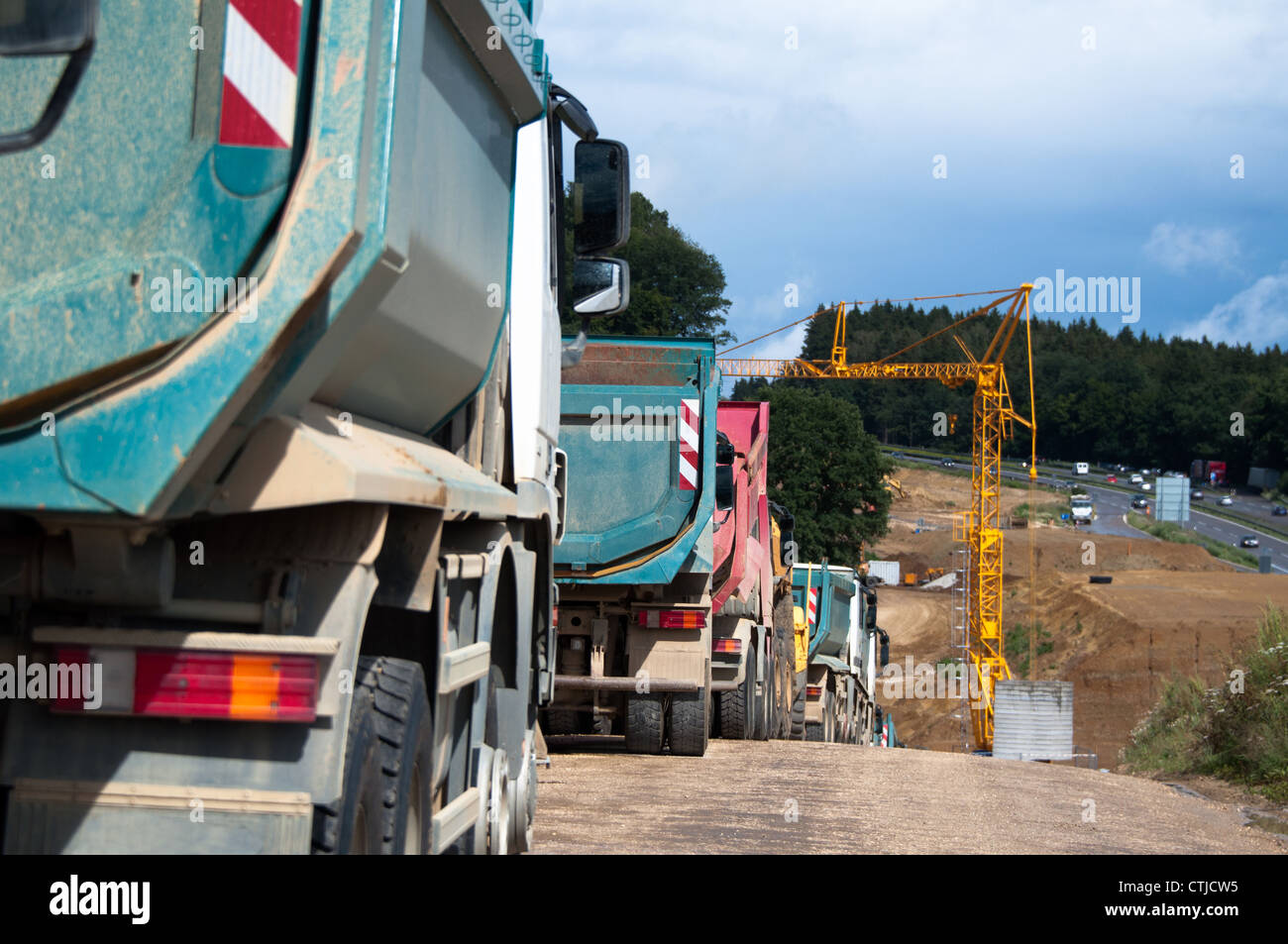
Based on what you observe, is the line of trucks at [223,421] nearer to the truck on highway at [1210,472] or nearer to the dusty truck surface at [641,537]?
the dusty truck surface at [641,537]

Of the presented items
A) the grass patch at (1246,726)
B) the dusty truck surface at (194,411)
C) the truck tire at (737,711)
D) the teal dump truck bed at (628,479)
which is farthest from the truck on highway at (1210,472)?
the dusty truck surface at (194,411)

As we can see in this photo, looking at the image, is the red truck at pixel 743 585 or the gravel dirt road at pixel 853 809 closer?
the gravel dirt road at pixel 853 809

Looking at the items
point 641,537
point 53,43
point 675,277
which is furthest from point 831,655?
point 675,277

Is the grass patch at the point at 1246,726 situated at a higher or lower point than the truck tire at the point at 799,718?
higher

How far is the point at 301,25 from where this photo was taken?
8.70 feet

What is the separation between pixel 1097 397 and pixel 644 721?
119 m

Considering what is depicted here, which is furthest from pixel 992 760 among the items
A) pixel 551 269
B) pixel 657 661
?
pixel 551 269

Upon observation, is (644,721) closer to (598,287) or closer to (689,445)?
(689,445)

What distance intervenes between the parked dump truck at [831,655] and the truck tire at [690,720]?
650 cm

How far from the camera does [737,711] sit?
13.6 metres

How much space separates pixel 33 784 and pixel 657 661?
8602 millimetres

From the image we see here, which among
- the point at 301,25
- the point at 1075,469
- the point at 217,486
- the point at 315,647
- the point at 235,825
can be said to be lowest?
the point at 235,825

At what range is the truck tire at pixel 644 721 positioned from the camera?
442 inches

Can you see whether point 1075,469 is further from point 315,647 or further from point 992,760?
point 315,647
